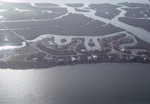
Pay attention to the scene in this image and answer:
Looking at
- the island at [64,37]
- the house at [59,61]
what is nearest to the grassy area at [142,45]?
the island at [64,37]

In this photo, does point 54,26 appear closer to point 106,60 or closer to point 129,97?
point 106,60

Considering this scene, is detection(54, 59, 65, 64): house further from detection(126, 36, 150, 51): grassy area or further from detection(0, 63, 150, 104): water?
detection(126, 36, 150, 51): grassy area

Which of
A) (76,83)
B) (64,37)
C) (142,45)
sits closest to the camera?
(76,83)

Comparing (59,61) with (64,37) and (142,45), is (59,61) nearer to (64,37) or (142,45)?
(64,37)

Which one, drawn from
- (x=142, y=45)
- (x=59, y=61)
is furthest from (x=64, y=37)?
(x=142, y=45)

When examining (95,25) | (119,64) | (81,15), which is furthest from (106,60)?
(81,15)
